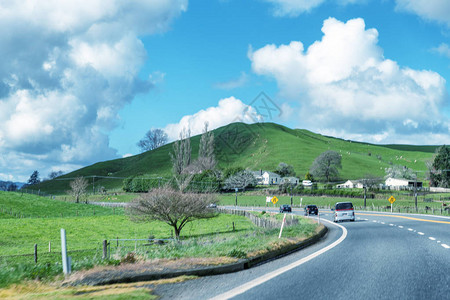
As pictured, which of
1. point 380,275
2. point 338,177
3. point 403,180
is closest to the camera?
point 380,275

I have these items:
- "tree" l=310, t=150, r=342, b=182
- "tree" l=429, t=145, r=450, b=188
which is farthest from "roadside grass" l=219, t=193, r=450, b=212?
"tree" l=310, t=150, r=342, b=182

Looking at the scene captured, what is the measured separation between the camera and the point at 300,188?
125m

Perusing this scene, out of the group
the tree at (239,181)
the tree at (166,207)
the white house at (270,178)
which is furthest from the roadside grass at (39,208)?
the white house at (270,178)

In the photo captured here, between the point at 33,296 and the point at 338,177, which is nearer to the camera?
the point at 33,296

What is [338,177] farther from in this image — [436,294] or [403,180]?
[436,294]

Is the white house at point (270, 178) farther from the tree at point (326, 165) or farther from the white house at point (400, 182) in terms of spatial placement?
the white house at point (400, 182)

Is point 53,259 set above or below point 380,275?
below

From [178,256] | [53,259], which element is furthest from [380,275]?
[53,259]

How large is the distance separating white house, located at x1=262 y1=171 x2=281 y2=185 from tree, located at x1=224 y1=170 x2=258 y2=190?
34.6m

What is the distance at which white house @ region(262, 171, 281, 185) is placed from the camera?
174 metres

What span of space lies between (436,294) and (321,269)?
3172 millimetres

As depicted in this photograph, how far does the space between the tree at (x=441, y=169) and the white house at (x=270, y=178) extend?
57.2 metres

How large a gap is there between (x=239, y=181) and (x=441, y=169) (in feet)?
195

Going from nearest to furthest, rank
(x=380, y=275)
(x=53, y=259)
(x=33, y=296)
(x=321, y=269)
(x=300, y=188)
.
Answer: (x=33, y=296)
(x=380, y=275)
(x=321, y=269)
(x=53, y=259)
(x=300, y=188)
